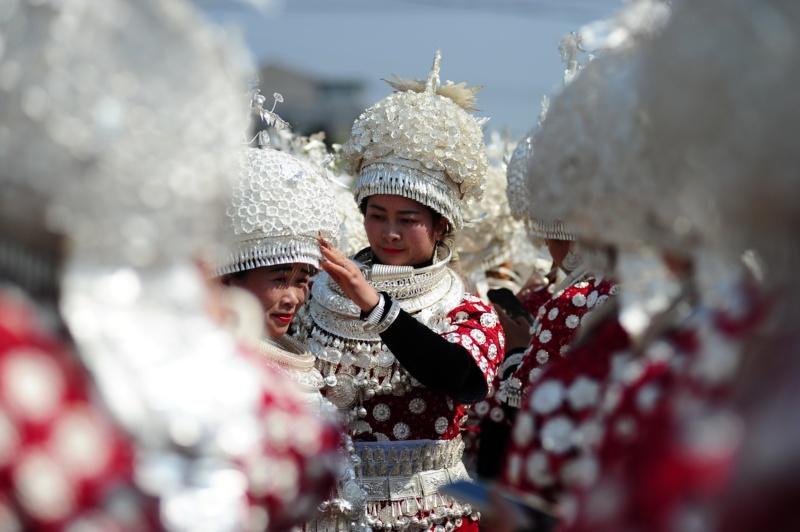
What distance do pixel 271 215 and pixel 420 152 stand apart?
2.60ft

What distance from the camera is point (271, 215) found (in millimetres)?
3205

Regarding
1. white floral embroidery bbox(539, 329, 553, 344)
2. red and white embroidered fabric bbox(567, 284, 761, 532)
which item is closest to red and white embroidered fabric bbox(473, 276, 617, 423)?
white floral embroidery bbox(539, 329, 553, 344)

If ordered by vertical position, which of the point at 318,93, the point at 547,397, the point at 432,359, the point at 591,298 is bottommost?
the point at 547,397

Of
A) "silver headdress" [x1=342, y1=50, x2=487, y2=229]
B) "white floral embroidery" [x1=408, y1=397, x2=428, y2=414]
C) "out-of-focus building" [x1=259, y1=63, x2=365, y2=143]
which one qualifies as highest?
"out-of-focus building" [x1=259, y1=63, x2=365, y2=143]

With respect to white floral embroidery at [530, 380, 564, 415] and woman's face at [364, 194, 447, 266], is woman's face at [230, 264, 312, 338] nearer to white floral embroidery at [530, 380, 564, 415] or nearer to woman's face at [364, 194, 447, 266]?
woman's face at [364, 194, 447, 266]

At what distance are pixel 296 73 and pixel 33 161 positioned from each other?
3029cm

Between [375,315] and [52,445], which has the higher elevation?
[375,315]

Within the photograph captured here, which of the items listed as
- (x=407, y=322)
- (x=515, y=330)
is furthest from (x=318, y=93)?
(x=407, y=322)

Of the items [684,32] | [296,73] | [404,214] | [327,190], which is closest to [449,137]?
[404,214]

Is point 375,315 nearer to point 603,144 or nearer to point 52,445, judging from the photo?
point 603,144

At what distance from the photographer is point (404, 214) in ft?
12.6

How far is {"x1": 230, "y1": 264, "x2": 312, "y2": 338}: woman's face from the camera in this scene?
10.7 ft

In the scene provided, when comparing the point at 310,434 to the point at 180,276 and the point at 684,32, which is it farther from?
the point at 684,32

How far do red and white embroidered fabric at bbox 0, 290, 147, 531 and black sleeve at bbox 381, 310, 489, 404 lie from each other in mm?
2050
